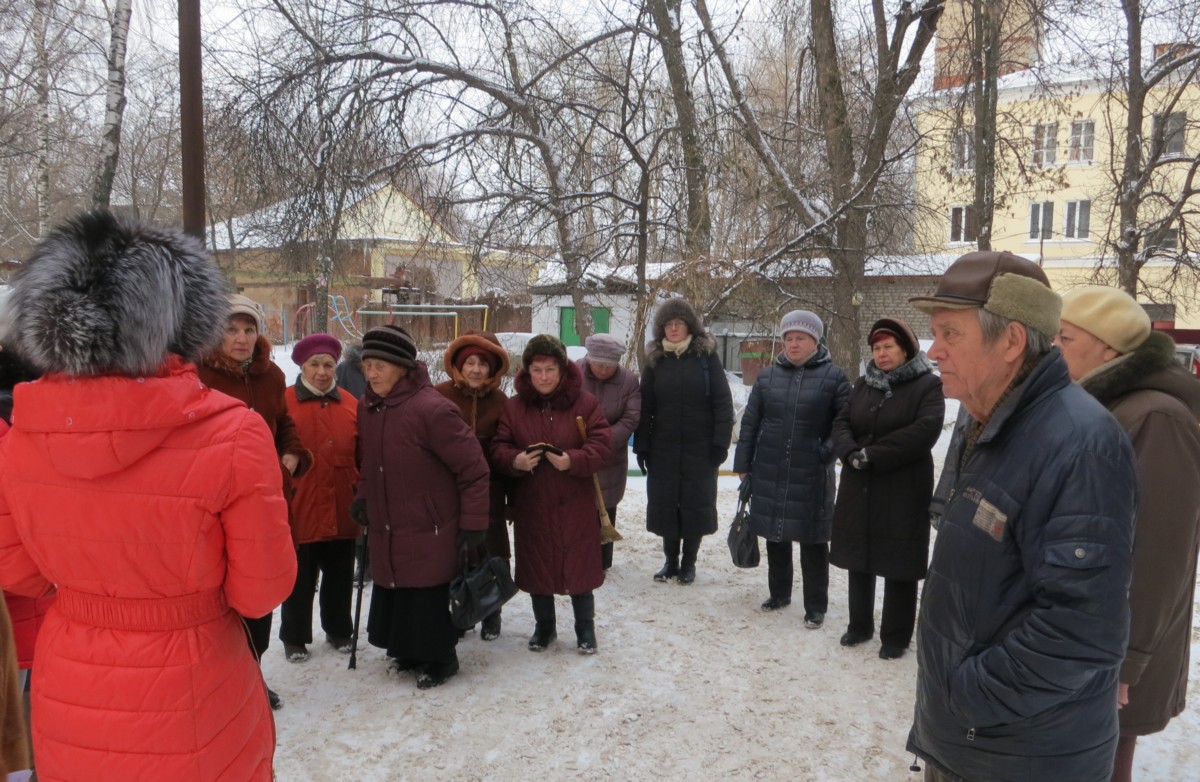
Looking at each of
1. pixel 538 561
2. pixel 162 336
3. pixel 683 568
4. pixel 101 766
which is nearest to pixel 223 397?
pixel 162 336

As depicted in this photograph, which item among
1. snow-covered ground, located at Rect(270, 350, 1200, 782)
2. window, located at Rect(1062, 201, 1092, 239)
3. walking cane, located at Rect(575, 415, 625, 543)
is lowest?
snow-covered ground, located at Rect(270, 350, 1200, 782)

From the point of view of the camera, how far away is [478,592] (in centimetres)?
371

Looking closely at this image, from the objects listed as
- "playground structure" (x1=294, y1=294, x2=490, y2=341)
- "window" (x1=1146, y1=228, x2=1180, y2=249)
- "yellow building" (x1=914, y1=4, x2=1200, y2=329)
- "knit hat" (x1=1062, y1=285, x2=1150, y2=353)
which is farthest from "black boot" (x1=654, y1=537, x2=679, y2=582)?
"window" (x1=1146, y1=228, x2=1180, y2=249)

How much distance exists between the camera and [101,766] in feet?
6.11

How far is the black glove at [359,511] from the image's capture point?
381cm

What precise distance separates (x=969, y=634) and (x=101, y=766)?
201cm

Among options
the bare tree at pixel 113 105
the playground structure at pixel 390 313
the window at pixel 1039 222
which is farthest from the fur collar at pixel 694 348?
the window at pixel 1039 222

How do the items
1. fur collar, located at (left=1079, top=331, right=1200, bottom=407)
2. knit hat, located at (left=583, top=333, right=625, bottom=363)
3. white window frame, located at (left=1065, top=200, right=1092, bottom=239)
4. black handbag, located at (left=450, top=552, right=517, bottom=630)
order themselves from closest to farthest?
fur collar, located at (left=1079, top=331, right=1200, bottom=407)
black handbag, located at (left=450, top=552, right=517, bottom=630)
knit hat, located at (left=583, top=333, right=625, bottom=363)
white window frame, located at (left=1065, top=200, right=1092, bottom=239)

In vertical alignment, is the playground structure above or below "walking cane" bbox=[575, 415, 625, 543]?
above

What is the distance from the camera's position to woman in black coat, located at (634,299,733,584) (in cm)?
525

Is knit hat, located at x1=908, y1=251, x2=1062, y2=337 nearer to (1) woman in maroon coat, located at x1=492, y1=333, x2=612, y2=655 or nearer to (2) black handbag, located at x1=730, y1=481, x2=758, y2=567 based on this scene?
(1) woman in maroon coat, located at x1=492, y1=333, x2=612, y2=655

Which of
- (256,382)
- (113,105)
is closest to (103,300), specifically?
(256,382)

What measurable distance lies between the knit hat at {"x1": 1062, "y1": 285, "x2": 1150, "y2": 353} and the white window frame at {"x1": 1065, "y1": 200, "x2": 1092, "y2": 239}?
29168 millimetres

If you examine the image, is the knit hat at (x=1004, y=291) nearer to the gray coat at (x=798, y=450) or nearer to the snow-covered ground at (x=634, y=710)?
the snow-covered ground at (x=634, y=710)
